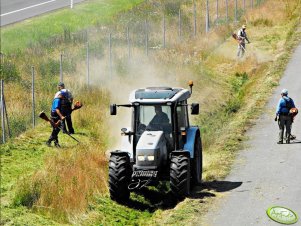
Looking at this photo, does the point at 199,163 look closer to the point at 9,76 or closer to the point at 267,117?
the point at 267,117

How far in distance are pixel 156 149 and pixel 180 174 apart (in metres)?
0.76

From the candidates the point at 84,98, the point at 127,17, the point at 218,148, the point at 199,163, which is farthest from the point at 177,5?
the point at 199,163

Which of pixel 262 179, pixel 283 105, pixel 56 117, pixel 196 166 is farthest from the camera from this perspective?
pixel 283 105

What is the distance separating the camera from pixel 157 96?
1706 cm

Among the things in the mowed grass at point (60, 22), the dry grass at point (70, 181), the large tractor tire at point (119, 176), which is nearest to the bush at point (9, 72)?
the mowed grass at point (60, 22)

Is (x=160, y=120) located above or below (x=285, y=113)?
above

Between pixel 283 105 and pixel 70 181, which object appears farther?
pixel 283 105

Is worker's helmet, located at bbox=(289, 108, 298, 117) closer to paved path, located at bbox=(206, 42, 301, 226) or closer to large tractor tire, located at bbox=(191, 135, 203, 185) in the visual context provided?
paved path, located at bbox=(206, 42, 301, 226)

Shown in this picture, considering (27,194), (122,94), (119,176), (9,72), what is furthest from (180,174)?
(9,72)

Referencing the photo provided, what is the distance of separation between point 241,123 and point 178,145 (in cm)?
822

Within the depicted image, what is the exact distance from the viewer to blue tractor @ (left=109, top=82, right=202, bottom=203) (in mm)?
16219

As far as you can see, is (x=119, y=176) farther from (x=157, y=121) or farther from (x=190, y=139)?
(x=190, y=139)

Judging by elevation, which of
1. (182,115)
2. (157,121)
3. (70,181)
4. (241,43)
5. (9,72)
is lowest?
(70,181)

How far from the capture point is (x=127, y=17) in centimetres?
3906
